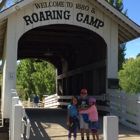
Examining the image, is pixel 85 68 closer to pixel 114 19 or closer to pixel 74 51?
pixel 74 51

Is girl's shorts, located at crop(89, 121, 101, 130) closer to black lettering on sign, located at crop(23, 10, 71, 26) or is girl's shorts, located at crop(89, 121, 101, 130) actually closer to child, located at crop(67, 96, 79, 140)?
child, located at crop(67, 96, 79, 140)

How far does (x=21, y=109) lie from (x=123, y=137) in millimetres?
3509

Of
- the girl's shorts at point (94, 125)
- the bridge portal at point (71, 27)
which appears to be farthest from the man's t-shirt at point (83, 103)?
the bridge portal at point (71, 27)

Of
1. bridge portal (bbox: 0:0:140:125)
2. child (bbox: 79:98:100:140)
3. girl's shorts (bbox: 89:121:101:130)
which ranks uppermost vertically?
bridge portal (bbox: 0:0:140:125)

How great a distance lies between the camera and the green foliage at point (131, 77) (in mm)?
47422

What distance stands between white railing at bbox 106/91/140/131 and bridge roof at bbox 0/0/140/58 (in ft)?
8.51

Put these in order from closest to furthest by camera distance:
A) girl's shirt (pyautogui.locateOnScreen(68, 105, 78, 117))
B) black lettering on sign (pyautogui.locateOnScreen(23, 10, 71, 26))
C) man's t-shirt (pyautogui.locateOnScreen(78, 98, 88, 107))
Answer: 1. girl's shirt (pyautogui.locateOnScreen(68, 105, 78, 117))
2. man's t-shirt (pyautogui.locateOnScreen(78, 98, 88, 107))
3. black lettering on sign (pyautogui.locateOnScreen(23, 10, 71, 26))

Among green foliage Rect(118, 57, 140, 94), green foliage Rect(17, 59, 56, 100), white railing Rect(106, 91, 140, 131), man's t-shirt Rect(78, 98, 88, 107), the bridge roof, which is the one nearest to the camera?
man's t-shirt Rect(78, 98, 88, 107)

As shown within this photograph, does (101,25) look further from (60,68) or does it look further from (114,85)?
(60,68)

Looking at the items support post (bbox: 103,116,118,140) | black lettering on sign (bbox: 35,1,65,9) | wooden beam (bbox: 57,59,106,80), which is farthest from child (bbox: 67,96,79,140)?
wooden beam (bbox: 57,59,106,80)

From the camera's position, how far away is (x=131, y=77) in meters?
50.2

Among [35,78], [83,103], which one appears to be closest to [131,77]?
[35,78]

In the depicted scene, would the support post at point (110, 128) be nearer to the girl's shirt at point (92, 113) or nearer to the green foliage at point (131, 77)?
the girl's shirt at point (92, 113)

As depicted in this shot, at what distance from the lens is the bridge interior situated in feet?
46.0
